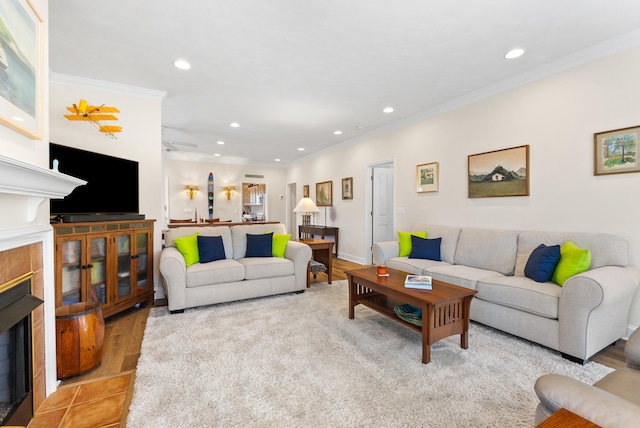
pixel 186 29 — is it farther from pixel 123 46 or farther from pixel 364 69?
pixel 364 69

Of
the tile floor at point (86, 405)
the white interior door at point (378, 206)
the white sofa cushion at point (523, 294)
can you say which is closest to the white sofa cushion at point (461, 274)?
the white sofa cushion at point (523, 294)

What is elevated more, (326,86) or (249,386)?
(326,86)

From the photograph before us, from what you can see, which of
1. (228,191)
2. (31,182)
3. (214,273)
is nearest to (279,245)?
(214,273)

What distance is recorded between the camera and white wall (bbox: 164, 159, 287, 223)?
25.2 feet

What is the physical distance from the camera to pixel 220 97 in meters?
3.76

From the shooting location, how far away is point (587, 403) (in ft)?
2.62

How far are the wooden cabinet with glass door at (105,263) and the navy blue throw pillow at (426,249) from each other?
3.26 m

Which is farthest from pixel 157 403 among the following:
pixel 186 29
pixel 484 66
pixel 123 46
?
pixel 484 66

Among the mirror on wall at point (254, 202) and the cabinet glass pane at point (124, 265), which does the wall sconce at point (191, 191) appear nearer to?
the mirror on wall at point (254, 202)

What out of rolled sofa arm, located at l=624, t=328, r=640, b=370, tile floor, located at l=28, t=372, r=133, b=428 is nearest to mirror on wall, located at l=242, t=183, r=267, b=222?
tile floor, located at l=28, t=372, r=133, b=428

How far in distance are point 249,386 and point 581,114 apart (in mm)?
3729

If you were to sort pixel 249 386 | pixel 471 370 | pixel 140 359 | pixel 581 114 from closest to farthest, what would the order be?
pixel 249 386, pixel 471 370, pixel 140 359, pixel 581 114

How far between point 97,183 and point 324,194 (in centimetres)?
469

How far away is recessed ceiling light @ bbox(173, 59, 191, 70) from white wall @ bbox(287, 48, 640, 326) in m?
3.29
